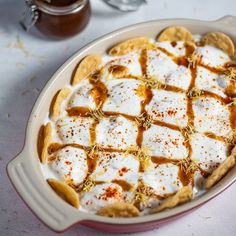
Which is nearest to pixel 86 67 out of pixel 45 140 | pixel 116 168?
pixel 45 140

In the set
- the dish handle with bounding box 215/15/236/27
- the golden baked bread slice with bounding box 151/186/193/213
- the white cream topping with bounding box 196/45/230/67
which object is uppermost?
the dish handle with bounding box 215/15/236/27

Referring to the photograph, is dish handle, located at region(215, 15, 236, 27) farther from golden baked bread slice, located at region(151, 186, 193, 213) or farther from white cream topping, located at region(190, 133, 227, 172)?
golden baked bread slice, located at region(151, 186, 193, 213)

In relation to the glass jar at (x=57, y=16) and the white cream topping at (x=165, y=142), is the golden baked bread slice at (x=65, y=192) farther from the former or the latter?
the glass jar at (x=57, y=16)

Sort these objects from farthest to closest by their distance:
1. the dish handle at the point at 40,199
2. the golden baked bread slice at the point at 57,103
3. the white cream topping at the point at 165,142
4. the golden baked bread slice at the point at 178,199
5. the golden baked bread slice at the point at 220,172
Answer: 1. the golden baked bread slice at the point at 57,103
2. the white cream topping at the point at 165,142
3. the golden baked bread slice at the point at 220,172
4. the golden baked bread slice at the point at 178,199
5. the dish handle at the point at 40,199

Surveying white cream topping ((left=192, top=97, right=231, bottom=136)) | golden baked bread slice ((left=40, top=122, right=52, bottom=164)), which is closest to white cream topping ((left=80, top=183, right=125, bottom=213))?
golden baked bread slice ((left=40, top=122, right=52, bottom=164))

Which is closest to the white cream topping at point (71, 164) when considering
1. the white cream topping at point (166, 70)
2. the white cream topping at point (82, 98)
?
the white cream topping at point (82, 98)

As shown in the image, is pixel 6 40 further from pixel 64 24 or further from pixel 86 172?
pixel 86 172
